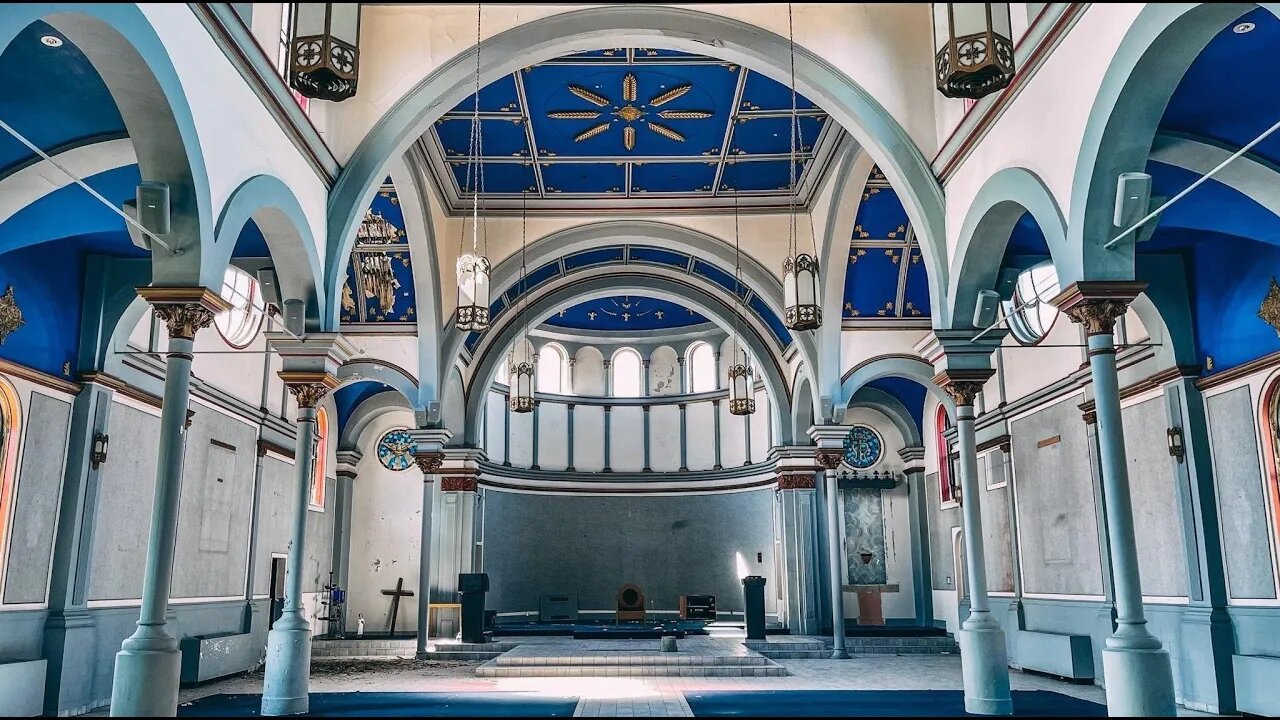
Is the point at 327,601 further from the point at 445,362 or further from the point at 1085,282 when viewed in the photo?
the point at 1085,282

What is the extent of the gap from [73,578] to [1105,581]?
12.2m

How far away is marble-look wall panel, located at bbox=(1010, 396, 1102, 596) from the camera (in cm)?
1291

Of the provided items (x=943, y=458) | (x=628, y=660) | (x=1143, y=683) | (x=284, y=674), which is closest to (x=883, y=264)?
(x=943, y=458)

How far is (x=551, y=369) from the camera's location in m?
28.7

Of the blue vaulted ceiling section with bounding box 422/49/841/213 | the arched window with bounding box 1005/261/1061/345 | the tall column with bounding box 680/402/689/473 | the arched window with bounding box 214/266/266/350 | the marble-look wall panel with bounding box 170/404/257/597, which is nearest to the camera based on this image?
the blue vaulted ceiling section with bounding box 422/49/841/213

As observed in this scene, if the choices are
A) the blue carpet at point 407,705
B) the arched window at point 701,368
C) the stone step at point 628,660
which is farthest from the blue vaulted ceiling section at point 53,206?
the arched window at point 701,368

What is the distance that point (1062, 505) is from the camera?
13.6 metres

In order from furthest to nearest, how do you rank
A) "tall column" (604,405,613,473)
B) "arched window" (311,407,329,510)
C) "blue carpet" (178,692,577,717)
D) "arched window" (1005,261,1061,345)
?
"tall column" (604,405,613,473) < "arched window" (311,407,329,510) < "arched window" (1005,261,1061,345) < "blue carpet" (178,692,577,717)

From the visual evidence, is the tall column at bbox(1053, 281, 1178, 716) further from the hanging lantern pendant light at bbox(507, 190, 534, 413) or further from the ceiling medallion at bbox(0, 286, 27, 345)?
the hanging lantern pendant light at bbox(507, 190, 534, 413)

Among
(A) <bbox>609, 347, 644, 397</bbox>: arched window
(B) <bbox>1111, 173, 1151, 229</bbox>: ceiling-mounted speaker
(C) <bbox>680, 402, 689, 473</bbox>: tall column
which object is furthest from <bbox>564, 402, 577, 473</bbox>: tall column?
(B) <bbox>1111, 173, 1151, 229</bbox>: ceiling-mounted speaker

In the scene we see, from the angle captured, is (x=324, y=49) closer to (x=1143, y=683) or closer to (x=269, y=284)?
(x=269, y=284)

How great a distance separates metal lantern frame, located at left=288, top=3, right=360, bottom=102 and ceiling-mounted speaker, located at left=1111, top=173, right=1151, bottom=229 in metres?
5.45

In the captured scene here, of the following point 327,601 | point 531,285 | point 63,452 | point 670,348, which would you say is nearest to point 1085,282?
point 63,452

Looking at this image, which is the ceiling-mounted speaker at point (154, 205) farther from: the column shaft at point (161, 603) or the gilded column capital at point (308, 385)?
the gilded column capital at point (308, 385)
